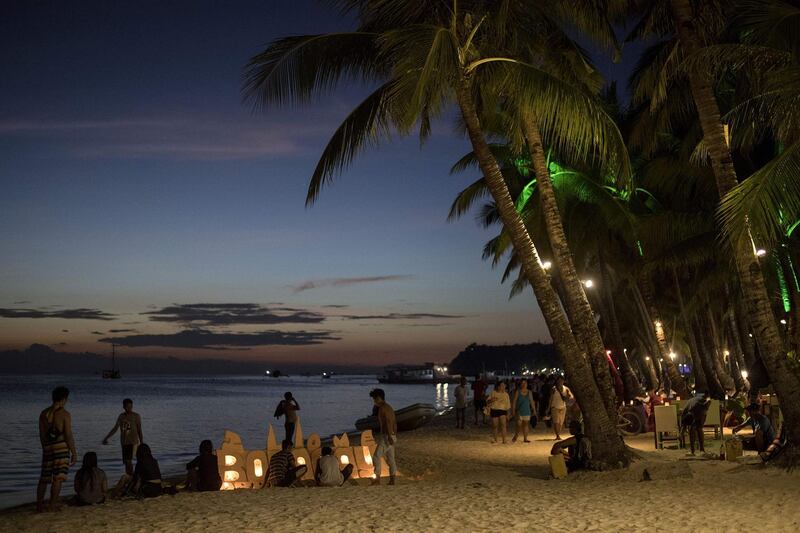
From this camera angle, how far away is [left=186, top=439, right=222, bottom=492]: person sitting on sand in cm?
1162

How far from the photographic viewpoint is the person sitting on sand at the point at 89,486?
10117 millimetres

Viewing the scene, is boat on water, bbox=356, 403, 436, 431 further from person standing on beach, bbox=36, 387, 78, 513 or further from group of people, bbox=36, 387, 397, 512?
person standing on beach, bbox=36, 387, 78, 513

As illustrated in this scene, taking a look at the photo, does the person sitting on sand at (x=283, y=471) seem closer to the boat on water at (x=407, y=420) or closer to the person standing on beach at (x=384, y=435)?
the person standing on beach at (x=384, y=435)

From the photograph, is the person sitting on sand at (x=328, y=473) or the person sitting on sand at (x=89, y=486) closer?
the person sitting on sand at (x=89, y=486)

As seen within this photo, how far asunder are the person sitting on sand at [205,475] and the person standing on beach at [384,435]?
7.99 ft

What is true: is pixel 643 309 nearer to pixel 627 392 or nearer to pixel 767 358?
pixel 627 392

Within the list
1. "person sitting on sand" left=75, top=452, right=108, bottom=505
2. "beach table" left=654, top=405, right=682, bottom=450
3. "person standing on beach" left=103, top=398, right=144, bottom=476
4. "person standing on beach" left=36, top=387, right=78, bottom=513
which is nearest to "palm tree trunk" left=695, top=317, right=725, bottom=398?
"beach table" left=654, top=405, right=682, bottom=450

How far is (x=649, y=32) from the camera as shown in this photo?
51.0 feet

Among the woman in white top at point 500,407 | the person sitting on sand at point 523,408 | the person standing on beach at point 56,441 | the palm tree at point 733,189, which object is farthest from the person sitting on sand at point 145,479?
the person sitting on sand at point 523,408

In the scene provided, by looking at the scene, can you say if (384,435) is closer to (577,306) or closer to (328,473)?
(328,473)

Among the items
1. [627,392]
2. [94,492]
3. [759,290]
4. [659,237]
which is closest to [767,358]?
[759,290]

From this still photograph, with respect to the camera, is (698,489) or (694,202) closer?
(698,489)

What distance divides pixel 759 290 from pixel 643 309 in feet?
94.5

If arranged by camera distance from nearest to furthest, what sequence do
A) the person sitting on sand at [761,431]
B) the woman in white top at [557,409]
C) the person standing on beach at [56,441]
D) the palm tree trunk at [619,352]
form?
the person standing on beach at [56,441], the person sitting on sand at [761,431], the woman in white top at [557,409], the palm tree trunk at [619,352]
